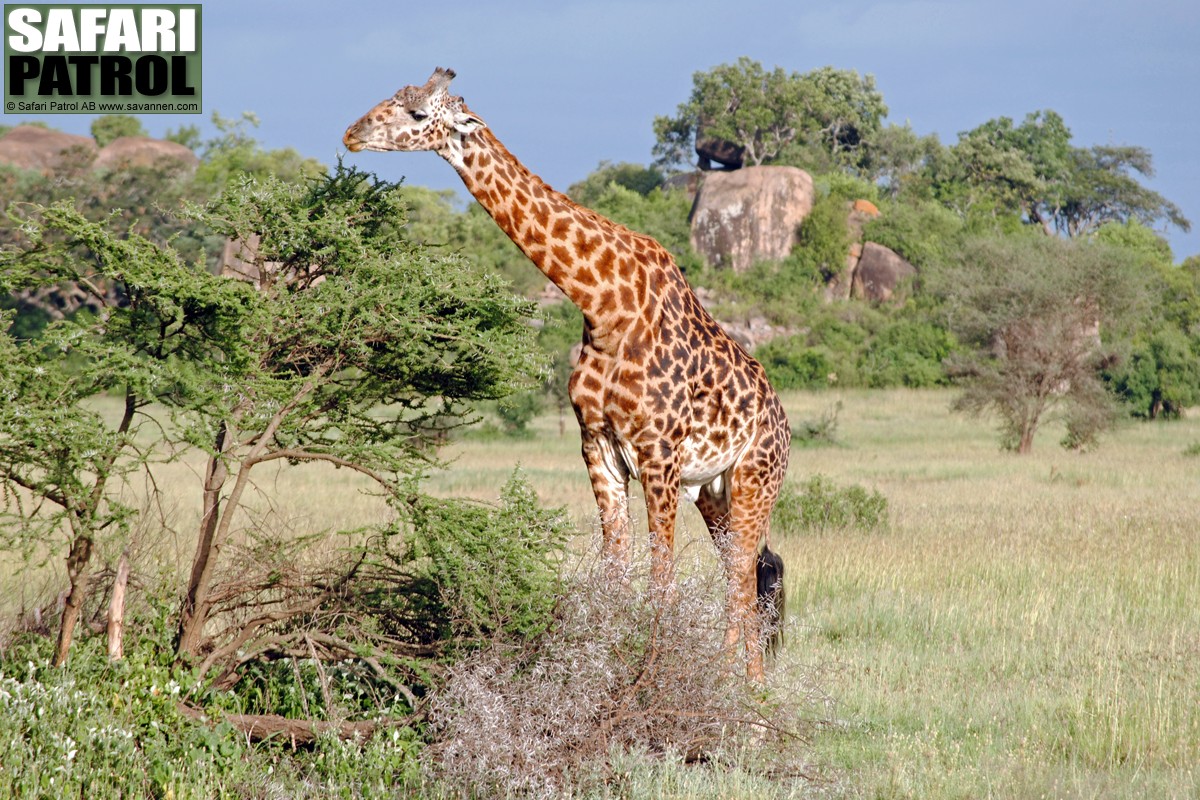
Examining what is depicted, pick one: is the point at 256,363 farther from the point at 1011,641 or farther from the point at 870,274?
the point at 870,274

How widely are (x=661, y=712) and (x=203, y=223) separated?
3.54m

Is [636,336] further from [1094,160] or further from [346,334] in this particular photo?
[1094,160]

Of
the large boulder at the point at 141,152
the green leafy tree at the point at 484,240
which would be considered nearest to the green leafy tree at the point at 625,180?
the green leafy tree at the point at 484,240

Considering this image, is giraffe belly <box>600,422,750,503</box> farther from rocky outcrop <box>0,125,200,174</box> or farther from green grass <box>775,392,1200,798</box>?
rocky outcrop <box>0,125,200,174</box>

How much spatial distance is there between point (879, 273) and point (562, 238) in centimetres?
5887

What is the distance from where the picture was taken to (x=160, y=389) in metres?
6.53

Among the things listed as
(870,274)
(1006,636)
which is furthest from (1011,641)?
(870,274)

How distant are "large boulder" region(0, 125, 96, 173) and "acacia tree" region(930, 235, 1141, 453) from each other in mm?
41813

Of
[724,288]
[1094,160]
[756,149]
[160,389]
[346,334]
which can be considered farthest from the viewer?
[1094,160]

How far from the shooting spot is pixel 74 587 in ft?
21.6

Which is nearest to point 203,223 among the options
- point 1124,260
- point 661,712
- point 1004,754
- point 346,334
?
point 346,334

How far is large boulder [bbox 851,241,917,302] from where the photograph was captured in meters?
63.7

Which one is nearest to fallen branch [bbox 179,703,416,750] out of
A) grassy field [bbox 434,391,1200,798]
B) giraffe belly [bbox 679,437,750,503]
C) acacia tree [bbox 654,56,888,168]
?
grassy field [bbox 434,391,1200,798]

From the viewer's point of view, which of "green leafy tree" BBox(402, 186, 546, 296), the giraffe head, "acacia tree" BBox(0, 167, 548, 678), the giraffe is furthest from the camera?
"green leafy tree" BBox(402, 186, 546, 296)
